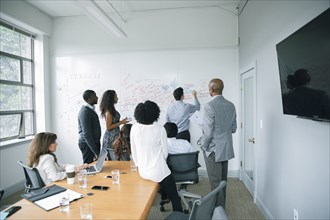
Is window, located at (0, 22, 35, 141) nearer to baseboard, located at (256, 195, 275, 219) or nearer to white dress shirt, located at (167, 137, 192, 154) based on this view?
white dress shirt, located at (167, 137, 192, 154)

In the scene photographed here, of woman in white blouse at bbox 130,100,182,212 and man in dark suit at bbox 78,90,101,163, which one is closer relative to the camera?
woman in white blouse at bbox 130,100,182,212

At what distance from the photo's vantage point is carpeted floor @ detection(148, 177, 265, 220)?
2.84 metres

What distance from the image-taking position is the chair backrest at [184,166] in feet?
8.34

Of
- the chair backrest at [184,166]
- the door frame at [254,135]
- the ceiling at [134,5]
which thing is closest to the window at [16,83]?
the ceiling at [134,5]

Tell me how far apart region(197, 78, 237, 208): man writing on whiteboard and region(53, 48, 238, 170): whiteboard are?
1832 millimetres

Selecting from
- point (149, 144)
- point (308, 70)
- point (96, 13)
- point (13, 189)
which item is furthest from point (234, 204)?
point (13, 189)

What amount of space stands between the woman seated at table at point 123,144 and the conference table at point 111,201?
0.69 m

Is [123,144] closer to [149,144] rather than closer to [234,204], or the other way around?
[149,144]

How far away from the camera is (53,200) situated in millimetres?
1561

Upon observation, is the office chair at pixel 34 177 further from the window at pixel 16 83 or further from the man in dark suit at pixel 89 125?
the window at pixel 16 83

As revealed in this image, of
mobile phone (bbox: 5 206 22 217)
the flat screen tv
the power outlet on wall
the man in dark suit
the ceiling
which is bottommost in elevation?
the power outlet on wall

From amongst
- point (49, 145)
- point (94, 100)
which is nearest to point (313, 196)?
point (49, 145)

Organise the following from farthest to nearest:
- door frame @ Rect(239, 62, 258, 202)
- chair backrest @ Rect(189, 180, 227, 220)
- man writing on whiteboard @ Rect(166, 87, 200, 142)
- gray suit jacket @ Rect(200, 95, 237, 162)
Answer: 1. man writing on whiteboard @ Rect(166, 87, 200, 142)
2. door frame @ Rect(239, 62, 258, 202)
3. gray suit jacket @ Rect(200, 95, 237, 162)
4. chair backrest @ Rect(189, 180, 227, 220)

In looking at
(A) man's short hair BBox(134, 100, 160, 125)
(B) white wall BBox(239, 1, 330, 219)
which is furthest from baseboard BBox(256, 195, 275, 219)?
(A) man's short hair BBox(134, 100, 160, 125)
